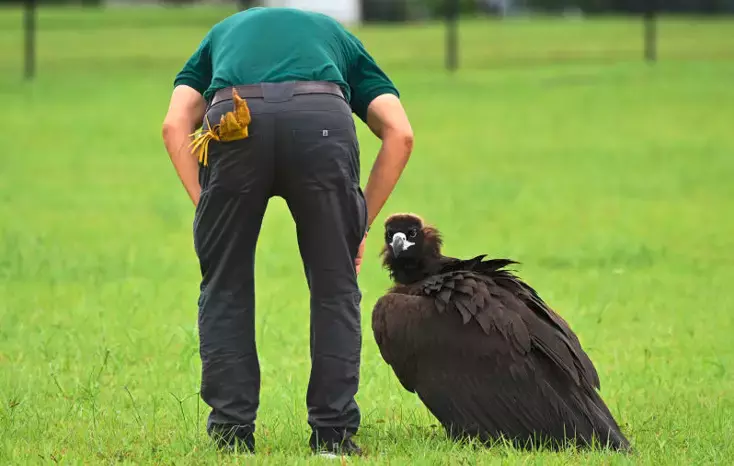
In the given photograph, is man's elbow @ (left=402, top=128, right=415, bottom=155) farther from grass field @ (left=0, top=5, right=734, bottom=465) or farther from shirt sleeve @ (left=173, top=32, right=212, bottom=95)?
grass field @ (left=0, top=5, right=734, bottom=465)

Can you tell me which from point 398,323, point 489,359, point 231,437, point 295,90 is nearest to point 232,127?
point 295,90

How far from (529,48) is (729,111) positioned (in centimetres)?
1289

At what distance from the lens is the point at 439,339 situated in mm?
6047

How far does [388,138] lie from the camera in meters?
5.84

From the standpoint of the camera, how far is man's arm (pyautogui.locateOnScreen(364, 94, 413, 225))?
19.1ft

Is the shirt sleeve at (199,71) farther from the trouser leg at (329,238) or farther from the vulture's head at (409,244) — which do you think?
the vulture's head at (409,244)

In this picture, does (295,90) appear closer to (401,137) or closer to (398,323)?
(401,137)

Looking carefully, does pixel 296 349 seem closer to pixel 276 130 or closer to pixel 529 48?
pixel 276 130

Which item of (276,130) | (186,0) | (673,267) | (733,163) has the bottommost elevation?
(186,0)

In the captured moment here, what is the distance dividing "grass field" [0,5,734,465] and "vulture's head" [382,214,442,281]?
772 mm

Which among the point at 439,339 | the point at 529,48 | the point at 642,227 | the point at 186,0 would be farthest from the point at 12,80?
the point at 186,0

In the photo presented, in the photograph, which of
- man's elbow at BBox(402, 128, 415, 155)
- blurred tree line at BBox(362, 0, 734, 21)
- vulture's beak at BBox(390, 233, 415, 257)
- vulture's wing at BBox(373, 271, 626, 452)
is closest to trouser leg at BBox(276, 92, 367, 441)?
man's elbow at BBox(402, 128, 415, 155)

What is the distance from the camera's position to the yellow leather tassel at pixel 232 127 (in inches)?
214

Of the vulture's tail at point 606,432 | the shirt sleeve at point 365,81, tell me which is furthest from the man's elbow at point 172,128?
the vulture's tail at point 606,432
